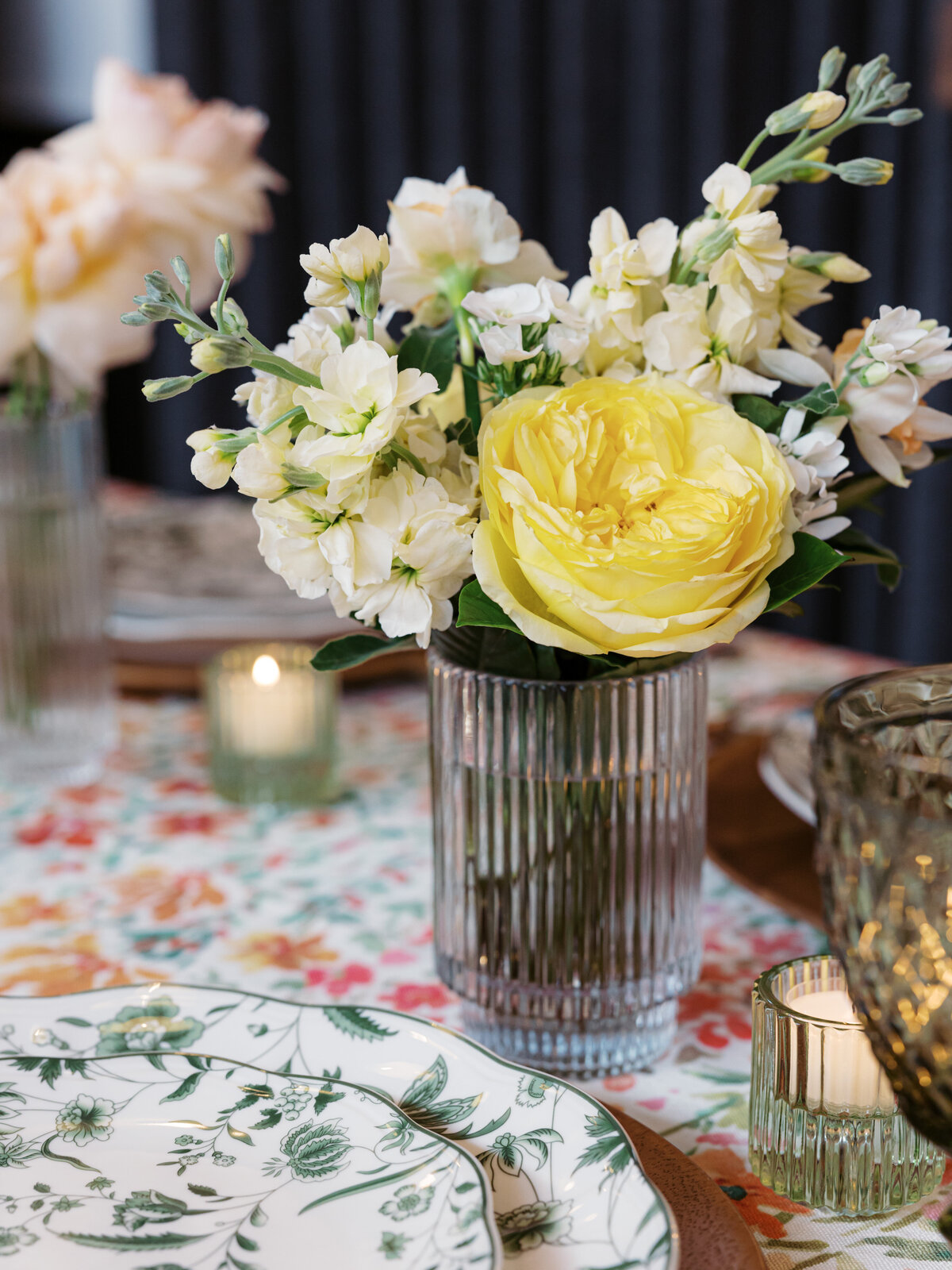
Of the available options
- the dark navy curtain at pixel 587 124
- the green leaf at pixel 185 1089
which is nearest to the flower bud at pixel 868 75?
the green leaf at pixel 185 1089

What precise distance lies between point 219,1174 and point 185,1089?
0.15 ft

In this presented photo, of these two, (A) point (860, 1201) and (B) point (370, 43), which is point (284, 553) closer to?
(A) point (860, 1201)

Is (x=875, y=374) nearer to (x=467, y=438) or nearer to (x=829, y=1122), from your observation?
(x=467, y=438)

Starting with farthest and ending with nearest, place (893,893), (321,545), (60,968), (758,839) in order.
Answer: (758,839) → (60,968) → (321,545) → (893,893)

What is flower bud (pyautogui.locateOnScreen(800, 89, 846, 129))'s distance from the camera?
501 millimetres

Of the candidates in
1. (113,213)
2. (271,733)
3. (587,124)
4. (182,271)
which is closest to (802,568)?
(182,271)

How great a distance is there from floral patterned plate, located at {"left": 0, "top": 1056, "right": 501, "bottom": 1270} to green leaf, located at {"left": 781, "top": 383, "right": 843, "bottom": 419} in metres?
0.30

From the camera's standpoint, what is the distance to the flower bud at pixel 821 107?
0.50 m

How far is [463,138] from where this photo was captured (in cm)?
246

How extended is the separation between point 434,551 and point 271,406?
0.27 feet

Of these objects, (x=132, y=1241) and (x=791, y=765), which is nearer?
(x=132, y=1241)

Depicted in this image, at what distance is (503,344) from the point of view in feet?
1.56

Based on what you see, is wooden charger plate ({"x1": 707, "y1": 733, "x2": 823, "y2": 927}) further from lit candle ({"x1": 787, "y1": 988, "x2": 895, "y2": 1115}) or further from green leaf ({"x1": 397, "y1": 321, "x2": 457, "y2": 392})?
green leaf ({"x1": 397, "y1": 321, "x2": 457, "y2": 392})

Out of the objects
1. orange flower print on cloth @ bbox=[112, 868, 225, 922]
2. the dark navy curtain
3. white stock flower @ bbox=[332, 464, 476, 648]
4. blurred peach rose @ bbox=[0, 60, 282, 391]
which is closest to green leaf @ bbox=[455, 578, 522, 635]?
white stock flower @ bbox=[332, 464, 476, 648]
